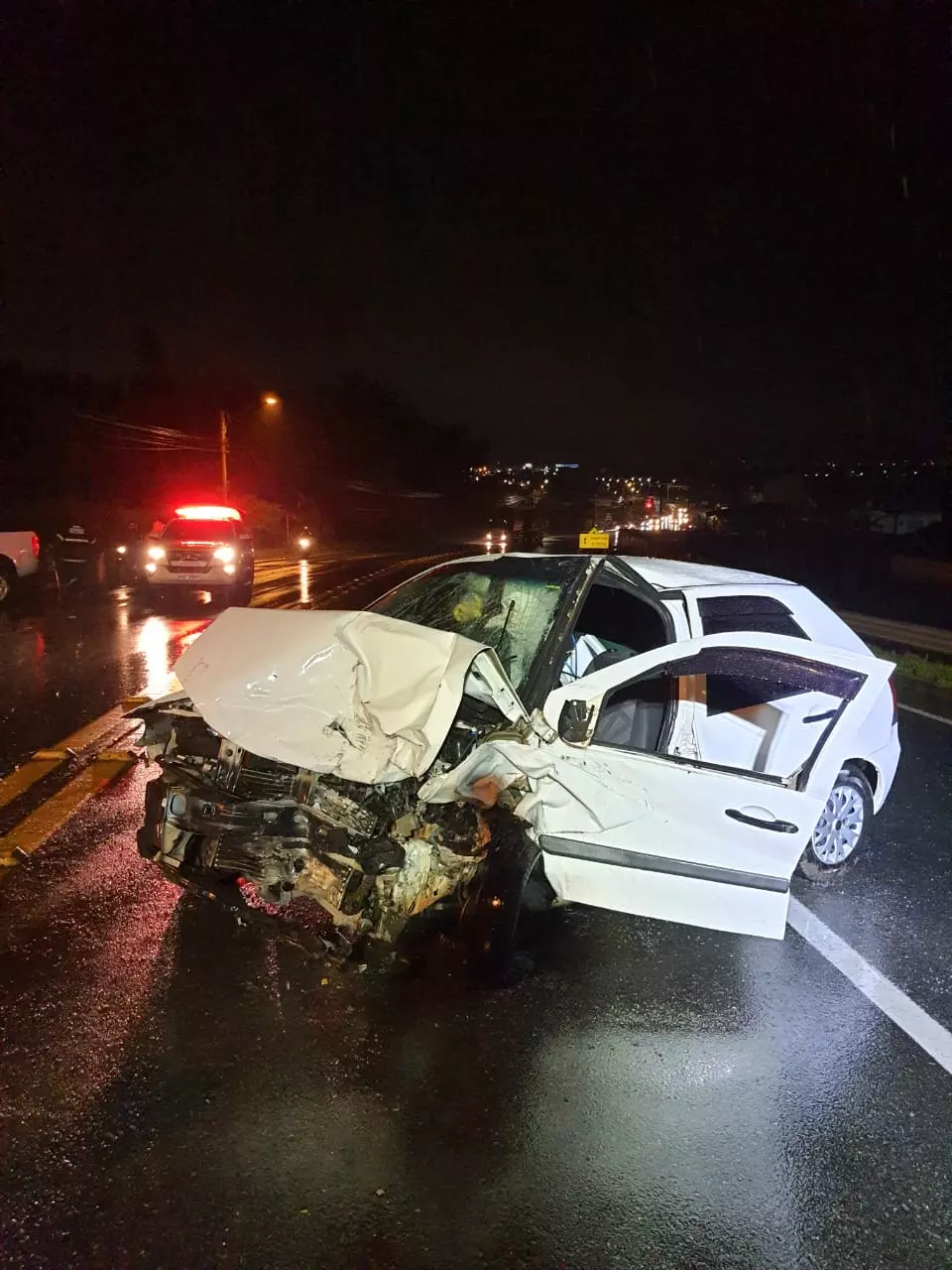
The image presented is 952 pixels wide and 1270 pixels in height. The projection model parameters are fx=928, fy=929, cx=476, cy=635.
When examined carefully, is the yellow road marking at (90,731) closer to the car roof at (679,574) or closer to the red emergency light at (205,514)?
the car roof at (679,574)

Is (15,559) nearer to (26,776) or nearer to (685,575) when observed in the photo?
(26,776)

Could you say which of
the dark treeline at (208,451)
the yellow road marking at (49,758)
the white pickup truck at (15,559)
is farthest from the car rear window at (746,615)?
the dark treeline at (208,451)

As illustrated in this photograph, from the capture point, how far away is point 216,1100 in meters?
3.17

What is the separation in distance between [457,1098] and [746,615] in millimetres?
3207

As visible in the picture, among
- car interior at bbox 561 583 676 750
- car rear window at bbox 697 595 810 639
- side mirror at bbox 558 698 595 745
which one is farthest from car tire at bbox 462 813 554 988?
car rear window at bbox 697 595 810 639

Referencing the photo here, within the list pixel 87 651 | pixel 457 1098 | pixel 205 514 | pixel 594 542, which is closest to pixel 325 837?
pixel 457 1098

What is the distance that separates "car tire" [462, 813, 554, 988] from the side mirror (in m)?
0.41

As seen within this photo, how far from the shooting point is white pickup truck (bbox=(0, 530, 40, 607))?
55.6 feet

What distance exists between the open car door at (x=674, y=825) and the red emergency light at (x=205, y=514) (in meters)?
16.5

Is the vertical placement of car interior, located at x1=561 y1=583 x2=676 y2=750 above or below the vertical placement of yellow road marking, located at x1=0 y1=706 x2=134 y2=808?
above

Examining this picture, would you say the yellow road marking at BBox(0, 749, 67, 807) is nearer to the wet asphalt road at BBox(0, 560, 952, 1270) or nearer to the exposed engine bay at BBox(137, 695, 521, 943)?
the wet asphalt road at BBox(0, 560, 952, 1270)

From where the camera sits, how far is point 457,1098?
10.6 ft

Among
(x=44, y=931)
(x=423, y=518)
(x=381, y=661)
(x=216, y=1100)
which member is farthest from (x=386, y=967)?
(x=423, y=518)

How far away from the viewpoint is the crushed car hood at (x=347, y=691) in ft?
12.5
